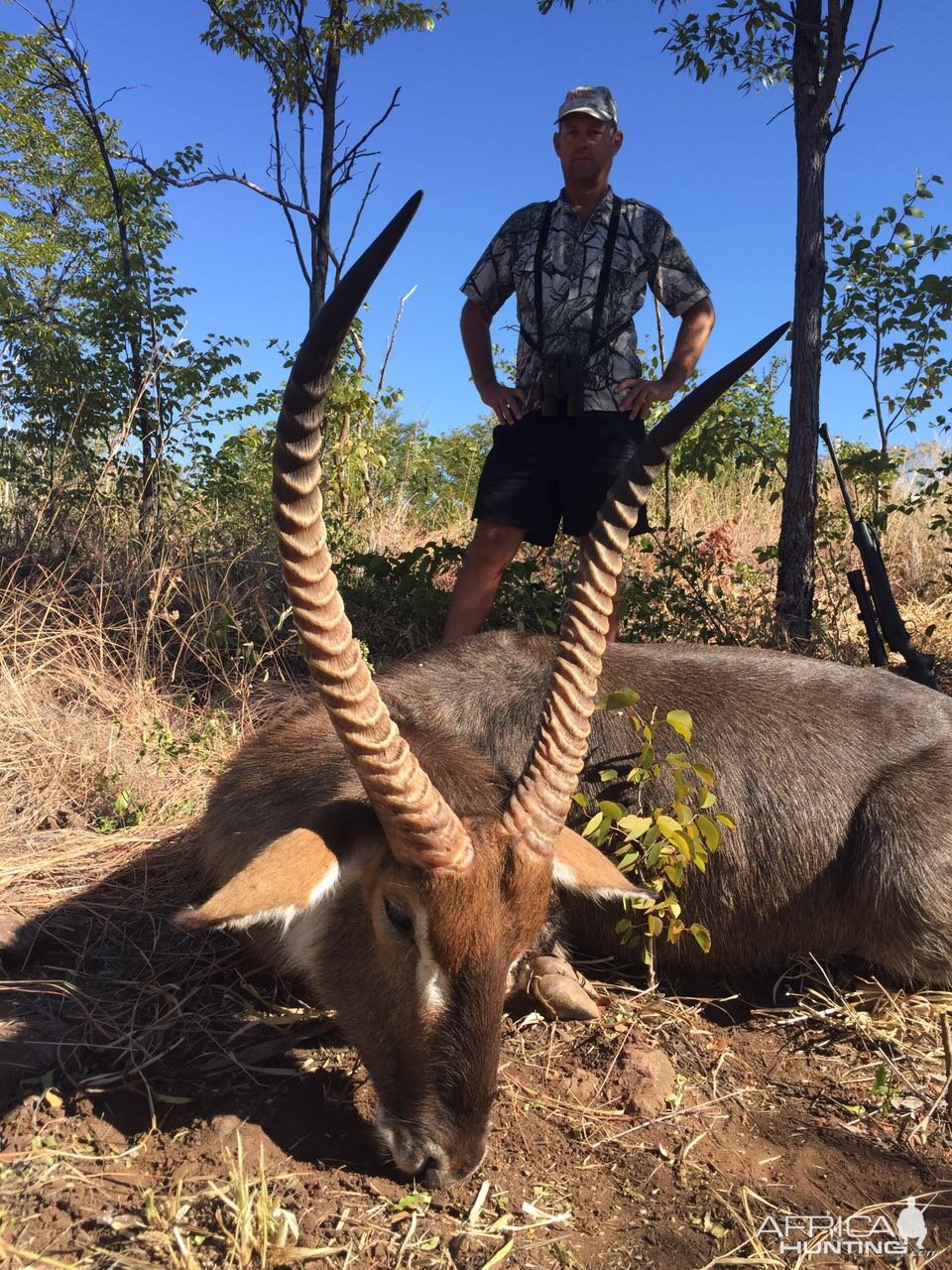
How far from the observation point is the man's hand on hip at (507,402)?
5.69 m

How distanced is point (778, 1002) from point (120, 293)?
25.6 feet

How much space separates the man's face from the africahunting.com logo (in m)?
5.32

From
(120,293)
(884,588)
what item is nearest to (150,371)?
(120,293)

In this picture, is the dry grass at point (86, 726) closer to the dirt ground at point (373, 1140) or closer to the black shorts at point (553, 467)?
the dirt ground at point (373, 1140)

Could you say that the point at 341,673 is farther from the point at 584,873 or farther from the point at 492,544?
the point at 492,544

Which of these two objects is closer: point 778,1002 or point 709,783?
point 709,783

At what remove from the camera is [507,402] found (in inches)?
224

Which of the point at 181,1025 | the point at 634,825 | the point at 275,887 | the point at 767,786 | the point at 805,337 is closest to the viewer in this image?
the point at 275,887

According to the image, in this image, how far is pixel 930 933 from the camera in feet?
12.2

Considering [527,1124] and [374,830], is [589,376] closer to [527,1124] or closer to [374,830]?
[374,830]

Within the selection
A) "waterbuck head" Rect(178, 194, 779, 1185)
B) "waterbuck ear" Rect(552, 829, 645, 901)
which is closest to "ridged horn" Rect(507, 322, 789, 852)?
"waterbuck head" Rect(178, 194, 779, 1185)

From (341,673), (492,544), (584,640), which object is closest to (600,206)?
(492,544)

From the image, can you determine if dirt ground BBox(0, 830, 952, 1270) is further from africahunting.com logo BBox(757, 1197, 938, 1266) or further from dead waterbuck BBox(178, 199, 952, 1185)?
dead waterbuck BBox(178, 199, 952, 1185)

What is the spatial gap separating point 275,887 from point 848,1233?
1.92 m
